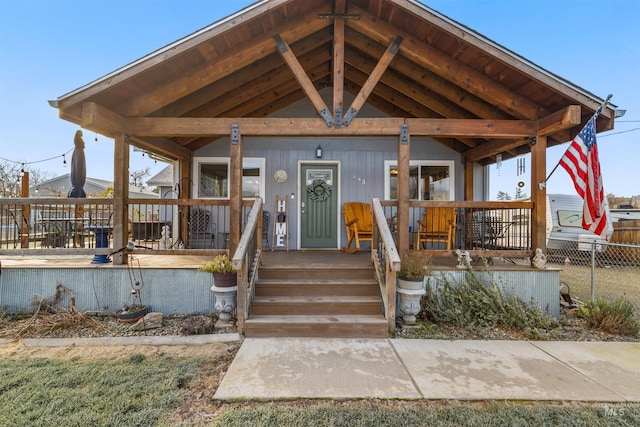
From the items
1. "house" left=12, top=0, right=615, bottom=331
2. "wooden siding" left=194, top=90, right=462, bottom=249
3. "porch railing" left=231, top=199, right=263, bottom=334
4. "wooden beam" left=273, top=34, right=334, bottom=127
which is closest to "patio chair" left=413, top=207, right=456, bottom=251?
"house" left=12, top=0, right=615, bottom=331

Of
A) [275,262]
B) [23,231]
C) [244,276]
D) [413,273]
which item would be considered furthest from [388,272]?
[23,231]

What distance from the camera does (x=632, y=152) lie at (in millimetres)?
23625

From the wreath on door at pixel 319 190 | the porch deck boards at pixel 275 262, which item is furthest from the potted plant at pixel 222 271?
the wreath on door at pixel 319 190

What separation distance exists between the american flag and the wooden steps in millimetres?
2844

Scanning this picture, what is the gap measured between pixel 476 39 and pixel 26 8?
696 inches

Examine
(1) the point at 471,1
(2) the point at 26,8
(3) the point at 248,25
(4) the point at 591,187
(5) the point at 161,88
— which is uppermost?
(1) the point at 471,1

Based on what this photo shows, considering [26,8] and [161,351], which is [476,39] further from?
[26,8]

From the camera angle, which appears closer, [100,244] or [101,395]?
[101,395]

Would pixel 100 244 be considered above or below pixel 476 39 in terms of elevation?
below

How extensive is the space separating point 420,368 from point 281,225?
4.31 metres

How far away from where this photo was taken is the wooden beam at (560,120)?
388cm

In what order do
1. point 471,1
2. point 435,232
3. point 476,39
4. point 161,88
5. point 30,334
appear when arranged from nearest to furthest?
1. point 30,334
2. point 476,39
3. point 161,88
4. point 435,232
5. point 471,1

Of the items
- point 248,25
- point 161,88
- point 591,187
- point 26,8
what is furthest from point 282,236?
point 26,8

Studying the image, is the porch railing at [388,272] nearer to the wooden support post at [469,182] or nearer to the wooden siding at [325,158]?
the wooden siding at [325,158]
